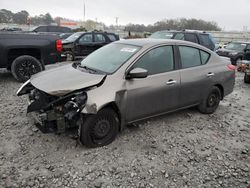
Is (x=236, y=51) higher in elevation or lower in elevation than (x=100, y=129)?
higher

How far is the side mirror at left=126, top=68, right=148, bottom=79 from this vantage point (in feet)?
12.2

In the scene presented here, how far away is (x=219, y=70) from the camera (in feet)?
17.1

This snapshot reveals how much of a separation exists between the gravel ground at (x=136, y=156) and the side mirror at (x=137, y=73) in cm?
106

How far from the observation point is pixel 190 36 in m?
11.3

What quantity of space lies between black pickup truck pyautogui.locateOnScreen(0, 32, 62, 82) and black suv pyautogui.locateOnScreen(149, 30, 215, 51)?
18.1ft

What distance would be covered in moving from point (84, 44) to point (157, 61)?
8.35 m

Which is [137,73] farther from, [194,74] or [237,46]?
[237,46]

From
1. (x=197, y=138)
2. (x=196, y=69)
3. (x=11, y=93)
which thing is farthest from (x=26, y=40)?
(x=197, y=138)

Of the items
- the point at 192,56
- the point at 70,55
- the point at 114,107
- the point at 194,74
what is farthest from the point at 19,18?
the point at 114,107

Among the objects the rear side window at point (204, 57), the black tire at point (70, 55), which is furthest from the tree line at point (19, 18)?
the rear side window at point (204, 57)

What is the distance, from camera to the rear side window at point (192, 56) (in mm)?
4620

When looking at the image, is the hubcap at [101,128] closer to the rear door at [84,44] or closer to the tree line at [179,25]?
the rear door at [84,44]

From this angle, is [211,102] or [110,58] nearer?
[110,58]

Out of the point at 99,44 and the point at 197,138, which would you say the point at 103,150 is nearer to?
the point at 197,138
